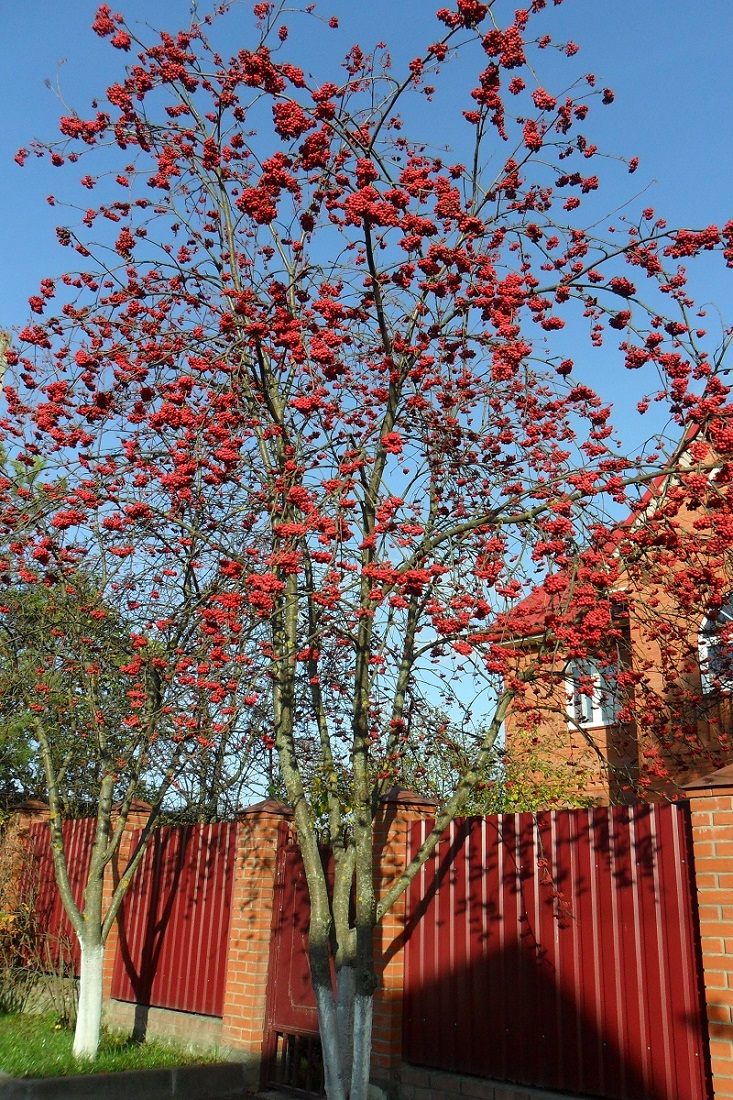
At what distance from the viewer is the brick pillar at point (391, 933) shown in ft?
22.1

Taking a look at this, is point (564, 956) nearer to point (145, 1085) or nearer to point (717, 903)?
point (717, 903)

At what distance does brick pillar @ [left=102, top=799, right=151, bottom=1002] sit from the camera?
10.7 metres

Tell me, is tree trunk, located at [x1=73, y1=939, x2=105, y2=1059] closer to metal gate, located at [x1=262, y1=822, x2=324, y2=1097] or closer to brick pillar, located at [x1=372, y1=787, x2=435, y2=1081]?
metal gate, located at [x1=262, y1=822, x2=324, y2=1097]

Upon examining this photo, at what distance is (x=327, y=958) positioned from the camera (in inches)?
225

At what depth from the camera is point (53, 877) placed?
12.9 m

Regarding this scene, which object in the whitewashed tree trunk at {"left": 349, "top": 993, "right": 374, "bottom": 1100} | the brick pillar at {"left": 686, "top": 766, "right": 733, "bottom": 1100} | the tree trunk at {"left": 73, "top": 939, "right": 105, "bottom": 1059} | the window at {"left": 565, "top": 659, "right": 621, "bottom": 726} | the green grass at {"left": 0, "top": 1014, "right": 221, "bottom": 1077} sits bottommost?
the green grass at {"left": 0, "top": 1014, "right": 221, "bottom": 1077}

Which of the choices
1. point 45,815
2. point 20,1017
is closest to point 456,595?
point 20,1017

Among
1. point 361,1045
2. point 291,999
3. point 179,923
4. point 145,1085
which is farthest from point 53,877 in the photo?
point 361,1045

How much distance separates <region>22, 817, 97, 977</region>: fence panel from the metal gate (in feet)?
13.8

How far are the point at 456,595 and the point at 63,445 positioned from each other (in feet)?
9.56

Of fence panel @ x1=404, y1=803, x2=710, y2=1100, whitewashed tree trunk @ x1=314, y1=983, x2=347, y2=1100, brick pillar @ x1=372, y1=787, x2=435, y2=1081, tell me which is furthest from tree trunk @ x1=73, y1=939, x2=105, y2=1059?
whitewashed tree trunk @ x1=314, y1=983, x2=347, y2=1100

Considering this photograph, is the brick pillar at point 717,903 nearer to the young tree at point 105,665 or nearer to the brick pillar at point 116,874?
the young tree at point 105,665

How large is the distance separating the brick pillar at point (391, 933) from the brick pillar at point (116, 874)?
4.45m

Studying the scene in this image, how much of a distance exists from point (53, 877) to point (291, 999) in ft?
20.4
